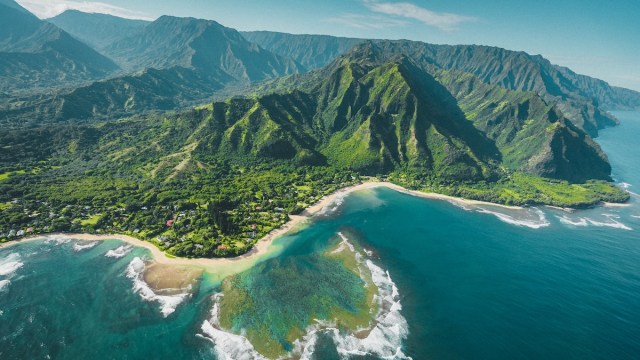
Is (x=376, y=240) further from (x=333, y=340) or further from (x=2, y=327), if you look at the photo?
(x=2, y=327)

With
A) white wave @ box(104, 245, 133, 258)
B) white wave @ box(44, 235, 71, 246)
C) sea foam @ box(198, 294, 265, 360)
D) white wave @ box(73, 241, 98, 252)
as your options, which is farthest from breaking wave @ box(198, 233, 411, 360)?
white wave @ box(44, 235, 71, 246)

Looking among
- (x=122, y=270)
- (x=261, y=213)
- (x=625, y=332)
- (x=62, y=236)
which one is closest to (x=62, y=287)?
(x=122, y=270)

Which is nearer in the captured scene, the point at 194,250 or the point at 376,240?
the point at 194,250

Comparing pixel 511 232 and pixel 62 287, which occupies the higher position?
pixel 511 232

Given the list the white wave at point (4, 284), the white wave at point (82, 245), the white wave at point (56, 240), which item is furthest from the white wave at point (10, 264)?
the white wave at point (82, 245)

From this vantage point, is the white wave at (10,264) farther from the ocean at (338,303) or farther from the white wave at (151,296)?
the white wave at (151,296)

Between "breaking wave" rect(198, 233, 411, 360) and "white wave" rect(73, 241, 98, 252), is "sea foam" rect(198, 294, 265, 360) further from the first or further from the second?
"white wave" rect(73, 241, 98, 252)

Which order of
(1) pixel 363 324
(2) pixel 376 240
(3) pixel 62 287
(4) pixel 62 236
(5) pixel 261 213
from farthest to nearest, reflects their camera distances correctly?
(5) pixel 261 213 < (2) pixel 376 240 < (4) pixel 62 236 < (3) pixel 62 287 < (1) pixel 363 324
